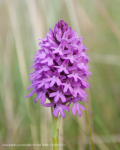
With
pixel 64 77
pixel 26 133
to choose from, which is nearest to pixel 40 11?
pixel 64 77

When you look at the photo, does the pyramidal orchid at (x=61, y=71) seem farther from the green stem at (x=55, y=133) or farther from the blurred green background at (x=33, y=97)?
the blurred green background at (x=33, y=97)

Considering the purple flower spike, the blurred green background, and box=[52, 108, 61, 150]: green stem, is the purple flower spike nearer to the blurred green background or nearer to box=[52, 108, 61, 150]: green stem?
box=[52, 108, 61, 150]: green stem

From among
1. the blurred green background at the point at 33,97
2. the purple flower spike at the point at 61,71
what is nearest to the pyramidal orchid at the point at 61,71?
the purple flower spike at the point at 61,71

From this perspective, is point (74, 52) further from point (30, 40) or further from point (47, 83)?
point (30, 40)

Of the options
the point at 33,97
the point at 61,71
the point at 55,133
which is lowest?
the point at 55,133

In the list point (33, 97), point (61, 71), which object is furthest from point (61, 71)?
point (33, 97)

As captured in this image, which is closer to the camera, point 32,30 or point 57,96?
point 57,96

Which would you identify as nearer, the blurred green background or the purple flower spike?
the purple flower spike

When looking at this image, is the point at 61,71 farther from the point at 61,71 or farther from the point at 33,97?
the point at 33,97

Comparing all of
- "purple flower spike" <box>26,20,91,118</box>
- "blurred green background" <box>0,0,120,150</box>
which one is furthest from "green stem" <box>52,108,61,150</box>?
"blurred green background" <box>0,0,120,150</box>
